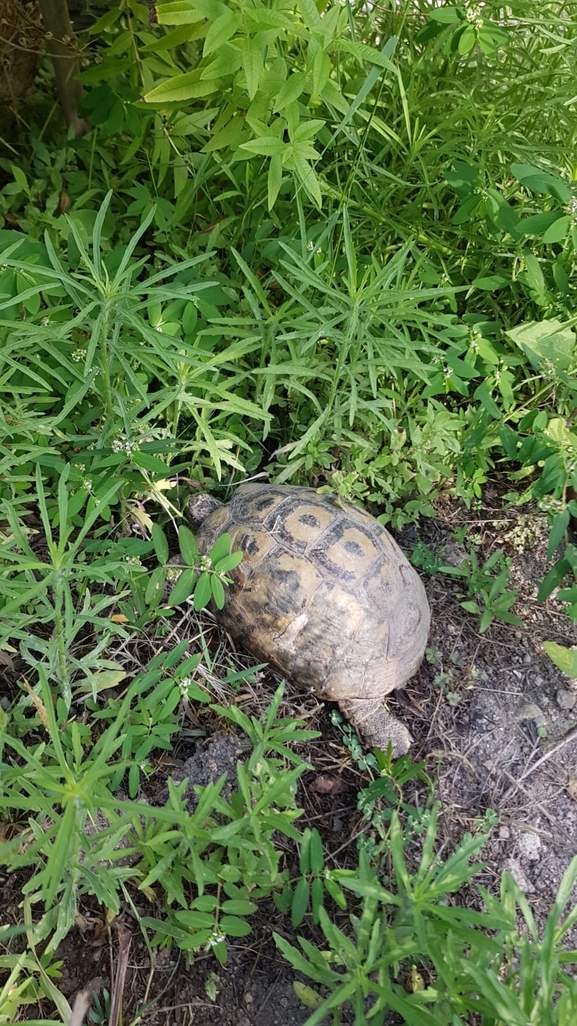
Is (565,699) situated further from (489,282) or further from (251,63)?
(251,63)

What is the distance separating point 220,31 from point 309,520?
120cm

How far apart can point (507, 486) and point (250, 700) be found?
116 cm

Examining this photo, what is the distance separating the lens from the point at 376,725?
1.91m

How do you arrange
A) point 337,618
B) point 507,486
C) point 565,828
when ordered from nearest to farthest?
point 565,828 < point 337,618 < point 507,486

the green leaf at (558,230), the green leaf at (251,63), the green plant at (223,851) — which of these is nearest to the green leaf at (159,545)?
the green plant at (223,851)

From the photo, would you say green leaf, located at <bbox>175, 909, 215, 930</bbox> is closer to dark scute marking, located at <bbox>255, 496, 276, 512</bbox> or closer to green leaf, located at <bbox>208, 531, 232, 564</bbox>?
green leaf, located at <bbox>208, 531, 232, 564</bbox>

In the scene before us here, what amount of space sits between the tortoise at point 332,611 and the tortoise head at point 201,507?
0.19 meters

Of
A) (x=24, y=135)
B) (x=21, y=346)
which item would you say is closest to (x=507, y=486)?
(x=21, y=346)

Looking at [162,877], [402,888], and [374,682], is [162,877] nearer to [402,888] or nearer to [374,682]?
[402,888]

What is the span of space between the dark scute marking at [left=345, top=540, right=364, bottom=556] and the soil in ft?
1.07

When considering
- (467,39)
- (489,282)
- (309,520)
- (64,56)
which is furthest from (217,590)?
(64,56)

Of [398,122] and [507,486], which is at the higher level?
[398,122]

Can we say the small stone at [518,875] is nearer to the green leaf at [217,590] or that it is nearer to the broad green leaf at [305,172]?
the green leaf at [217,590]

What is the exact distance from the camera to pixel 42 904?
1553 mm
